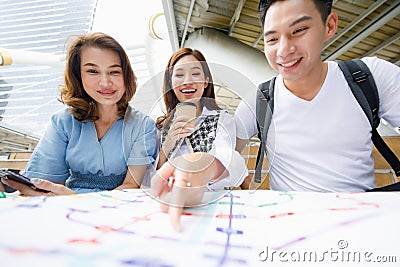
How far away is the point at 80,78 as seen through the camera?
658 mm

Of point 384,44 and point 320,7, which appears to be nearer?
point 320,7

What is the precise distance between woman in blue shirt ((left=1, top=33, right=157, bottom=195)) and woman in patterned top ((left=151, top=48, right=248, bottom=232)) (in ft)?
0.57

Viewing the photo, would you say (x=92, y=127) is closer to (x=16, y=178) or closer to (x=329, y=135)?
(x=16, y=178)

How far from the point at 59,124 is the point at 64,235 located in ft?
1.62

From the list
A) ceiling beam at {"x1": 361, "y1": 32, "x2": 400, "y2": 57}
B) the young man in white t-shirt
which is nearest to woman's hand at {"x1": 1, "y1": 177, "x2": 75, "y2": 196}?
the young man in white t-shirt

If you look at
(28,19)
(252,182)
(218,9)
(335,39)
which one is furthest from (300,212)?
(28,19)

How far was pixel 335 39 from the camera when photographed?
1.37 metres

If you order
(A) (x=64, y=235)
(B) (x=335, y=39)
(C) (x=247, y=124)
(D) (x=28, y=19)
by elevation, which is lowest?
(A) (x=64, y=235)

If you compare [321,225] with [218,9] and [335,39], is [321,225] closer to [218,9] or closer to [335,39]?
[218,9]

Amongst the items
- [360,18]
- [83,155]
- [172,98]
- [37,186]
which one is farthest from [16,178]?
[360,18]

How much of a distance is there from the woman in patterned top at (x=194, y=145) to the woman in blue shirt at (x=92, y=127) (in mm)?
174

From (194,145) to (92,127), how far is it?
0.37 metres

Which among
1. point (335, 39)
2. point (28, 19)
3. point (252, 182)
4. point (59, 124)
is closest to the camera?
point (252, 182)

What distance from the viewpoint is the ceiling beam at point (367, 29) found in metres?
1.18
